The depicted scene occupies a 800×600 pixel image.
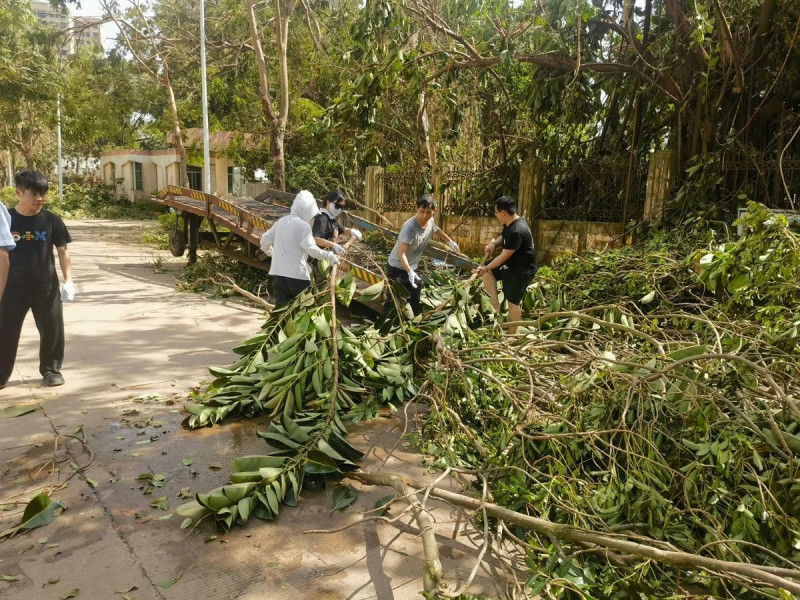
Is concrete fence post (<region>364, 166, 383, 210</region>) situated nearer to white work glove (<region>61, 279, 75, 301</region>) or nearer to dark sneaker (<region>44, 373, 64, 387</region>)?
white work glove (<region>61, 279, 75, 301</region>)

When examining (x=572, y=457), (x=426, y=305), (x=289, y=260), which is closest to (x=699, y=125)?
(x=426, y=305)

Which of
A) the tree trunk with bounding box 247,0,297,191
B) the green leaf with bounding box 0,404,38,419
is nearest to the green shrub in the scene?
the tree trunk with bounding box 247,0,297,191

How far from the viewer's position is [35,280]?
16.1ft

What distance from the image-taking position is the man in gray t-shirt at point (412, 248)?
19.6 ft

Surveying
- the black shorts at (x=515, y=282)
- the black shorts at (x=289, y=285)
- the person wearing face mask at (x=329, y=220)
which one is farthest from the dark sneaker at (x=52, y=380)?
the black shorts at (x=515, y=282)

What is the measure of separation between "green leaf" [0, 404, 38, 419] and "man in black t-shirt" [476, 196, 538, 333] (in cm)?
382

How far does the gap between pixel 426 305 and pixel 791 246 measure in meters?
3.20

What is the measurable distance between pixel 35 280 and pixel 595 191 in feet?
27.3

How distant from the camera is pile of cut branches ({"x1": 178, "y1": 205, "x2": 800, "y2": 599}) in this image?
248 centimetres

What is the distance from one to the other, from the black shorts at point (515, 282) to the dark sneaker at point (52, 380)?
4.07m

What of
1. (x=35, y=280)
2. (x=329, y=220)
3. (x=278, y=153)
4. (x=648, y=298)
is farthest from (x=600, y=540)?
(x=278, y=153)

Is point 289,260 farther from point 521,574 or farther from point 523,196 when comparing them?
point 523,196

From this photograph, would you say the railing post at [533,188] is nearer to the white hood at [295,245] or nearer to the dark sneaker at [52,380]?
the white hood at [295,245]

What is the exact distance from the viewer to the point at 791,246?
12.8ft
